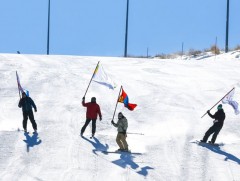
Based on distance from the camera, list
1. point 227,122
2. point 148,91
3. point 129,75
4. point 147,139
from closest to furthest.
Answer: point 147,139 → point 227,122 → point 148,91 → point 129,75

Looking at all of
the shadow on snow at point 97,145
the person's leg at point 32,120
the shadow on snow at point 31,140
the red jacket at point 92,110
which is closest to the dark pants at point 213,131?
the shadow on snow at point 97,145

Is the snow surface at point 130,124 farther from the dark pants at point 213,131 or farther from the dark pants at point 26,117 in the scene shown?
the dark pants at point 213,131

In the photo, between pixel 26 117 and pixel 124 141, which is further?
pixel 26 117

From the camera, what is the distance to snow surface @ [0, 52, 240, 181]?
16781 mm

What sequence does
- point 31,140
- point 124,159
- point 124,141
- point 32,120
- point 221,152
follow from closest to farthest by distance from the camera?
point 124,159 → point 124,141 → point 221,152 → point 31,140 → point 32,120

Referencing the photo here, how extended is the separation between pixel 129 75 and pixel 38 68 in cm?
517

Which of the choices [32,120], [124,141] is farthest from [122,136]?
[32,120]

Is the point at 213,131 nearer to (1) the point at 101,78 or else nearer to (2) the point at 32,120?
(1) the point at 101,78

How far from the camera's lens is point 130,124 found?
23.0m

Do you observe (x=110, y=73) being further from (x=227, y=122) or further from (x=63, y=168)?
(x=63, y=168)

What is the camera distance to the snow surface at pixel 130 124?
16781 mm

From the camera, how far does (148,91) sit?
1167 inches

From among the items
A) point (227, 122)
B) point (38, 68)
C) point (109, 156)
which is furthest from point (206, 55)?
point (109, 156)

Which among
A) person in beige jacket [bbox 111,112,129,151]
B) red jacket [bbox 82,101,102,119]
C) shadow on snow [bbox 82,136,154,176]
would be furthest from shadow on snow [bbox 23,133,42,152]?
person in beige jacket [bbox 111,112,129,151]
